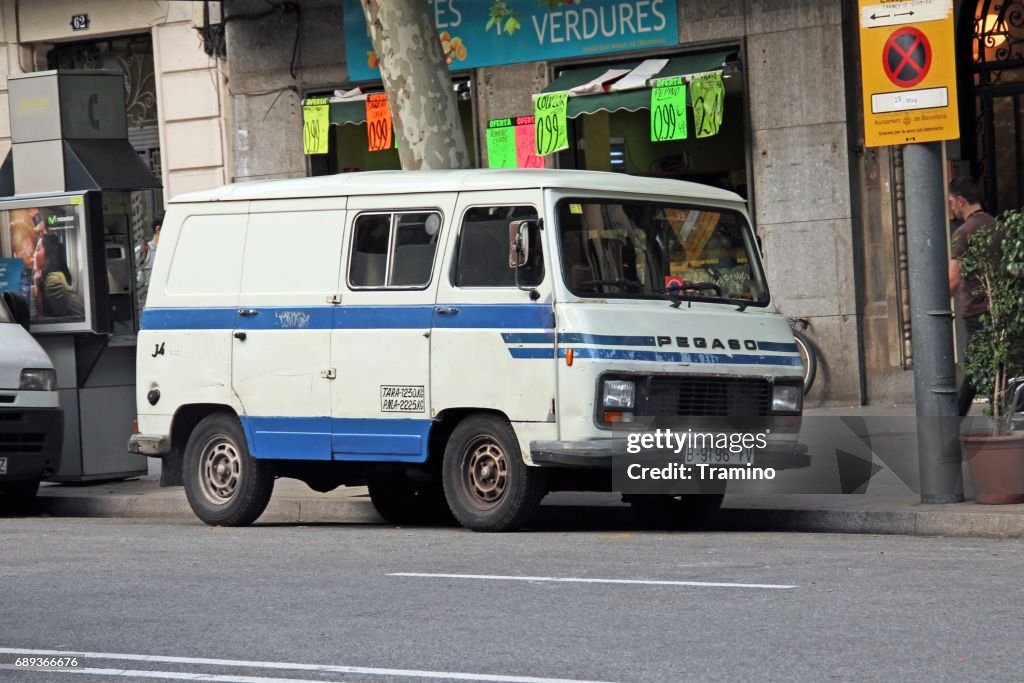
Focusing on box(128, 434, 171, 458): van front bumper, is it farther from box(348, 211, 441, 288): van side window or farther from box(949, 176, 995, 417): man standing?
box(949, 176, 995, 417): man standing

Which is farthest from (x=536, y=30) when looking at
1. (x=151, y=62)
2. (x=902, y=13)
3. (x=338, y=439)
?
(x=338, y=439)

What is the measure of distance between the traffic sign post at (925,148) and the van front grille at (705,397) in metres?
1.06

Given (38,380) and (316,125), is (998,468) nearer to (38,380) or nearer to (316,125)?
(38,380)

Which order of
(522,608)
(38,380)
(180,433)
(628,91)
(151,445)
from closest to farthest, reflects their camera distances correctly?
(522,608), (151,445), (180,433), (38,380), (628,91)

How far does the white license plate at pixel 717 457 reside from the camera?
34.8ft

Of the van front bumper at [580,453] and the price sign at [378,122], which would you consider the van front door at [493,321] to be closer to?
the van front bumper at [580,453]

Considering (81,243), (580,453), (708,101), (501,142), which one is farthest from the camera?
(501,142)

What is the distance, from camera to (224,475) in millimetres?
12141

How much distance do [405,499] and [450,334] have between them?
2034mm

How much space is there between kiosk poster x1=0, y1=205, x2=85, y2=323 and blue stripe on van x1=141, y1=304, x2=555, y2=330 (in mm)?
2533

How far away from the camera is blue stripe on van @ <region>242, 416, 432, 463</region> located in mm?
11094

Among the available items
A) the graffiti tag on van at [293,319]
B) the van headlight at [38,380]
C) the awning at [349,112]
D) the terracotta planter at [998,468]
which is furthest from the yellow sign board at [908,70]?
the awning at [349,112]

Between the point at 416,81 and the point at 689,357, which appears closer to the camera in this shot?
the point at 689,357

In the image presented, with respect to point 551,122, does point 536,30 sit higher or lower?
higher
